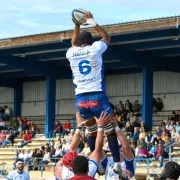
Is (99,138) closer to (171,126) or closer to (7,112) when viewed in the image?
(171,126)

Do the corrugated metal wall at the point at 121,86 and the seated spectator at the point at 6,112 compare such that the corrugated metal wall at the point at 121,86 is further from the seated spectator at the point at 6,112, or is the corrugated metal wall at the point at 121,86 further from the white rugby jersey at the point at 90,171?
the white rugby jersey at the point at 90,171

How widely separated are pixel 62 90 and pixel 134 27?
51.3 ft

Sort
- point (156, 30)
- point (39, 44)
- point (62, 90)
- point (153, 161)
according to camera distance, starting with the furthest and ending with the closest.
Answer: point (62, 90) < point (39, 44) < point (156, 30) < point (153, 161)

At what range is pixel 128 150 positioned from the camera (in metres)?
11.0

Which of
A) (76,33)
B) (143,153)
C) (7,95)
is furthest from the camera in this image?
(7,95)

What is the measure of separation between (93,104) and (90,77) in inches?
16.8

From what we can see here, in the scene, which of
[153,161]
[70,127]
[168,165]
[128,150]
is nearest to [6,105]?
[70,127]

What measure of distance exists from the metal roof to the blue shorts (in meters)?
17.0

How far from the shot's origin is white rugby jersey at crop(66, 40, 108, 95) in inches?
425

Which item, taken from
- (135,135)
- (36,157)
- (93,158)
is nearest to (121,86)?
(36,157)

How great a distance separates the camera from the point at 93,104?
35.4 feet

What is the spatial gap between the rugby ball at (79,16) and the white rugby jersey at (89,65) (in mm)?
445

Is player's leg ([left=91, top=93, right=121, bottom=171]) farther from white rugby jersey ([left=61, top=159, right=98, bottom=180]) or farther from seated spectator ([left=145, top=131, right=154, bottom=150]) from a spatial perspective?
seated spectator ([left=145, top=131, right=154, bottom=150])

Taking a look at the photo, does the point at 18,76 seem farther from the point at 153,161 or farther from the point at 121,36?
the point at 153,161
